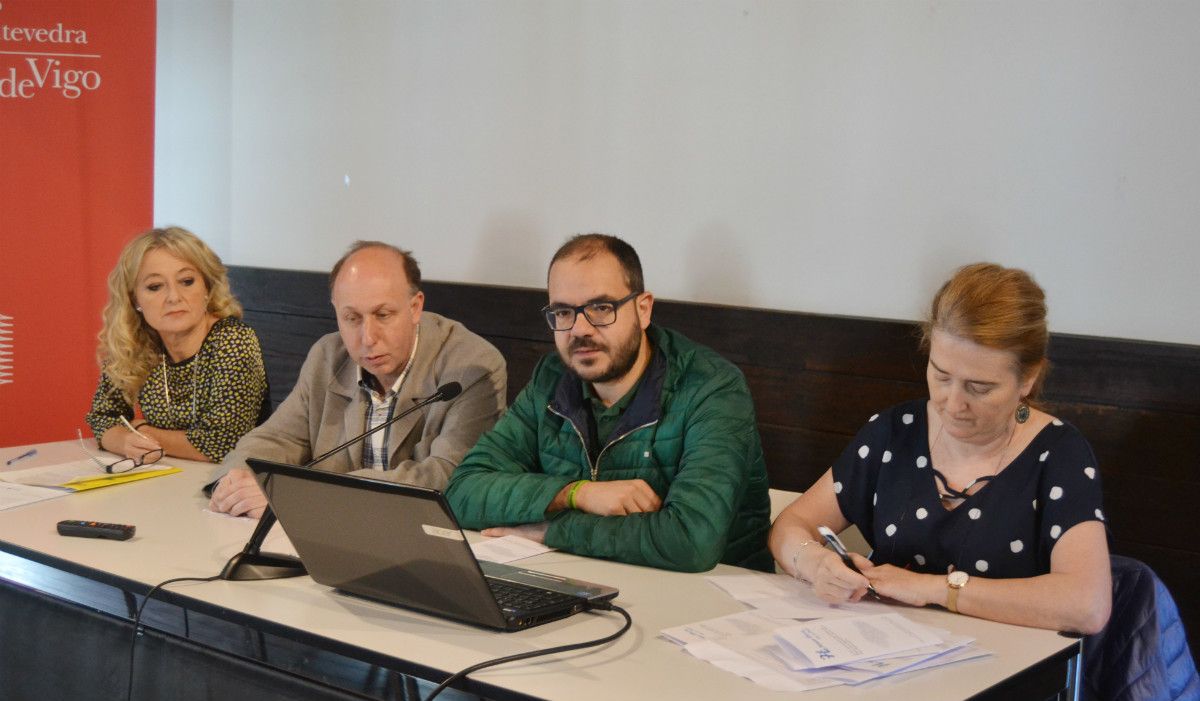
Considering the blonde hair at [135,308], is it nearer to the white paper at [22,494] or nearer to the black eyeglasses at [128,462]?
the black eyeglasses at [128,462]

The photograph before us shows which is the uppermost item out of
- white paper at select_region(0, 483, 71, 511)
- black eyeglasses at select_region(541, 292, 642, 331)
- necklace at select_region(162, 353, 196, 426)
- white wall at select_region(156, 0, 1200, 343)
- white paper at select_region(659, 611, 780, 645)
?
white wall at select_region(156, 0, 1200, 343)

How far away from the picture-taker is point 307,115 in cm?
454

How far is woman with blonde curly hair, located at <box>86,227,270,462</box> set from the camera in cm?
328

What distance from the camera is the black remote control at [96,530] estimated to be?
2330 mm

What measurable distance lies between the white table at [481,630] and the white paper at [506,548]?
0.04 metres

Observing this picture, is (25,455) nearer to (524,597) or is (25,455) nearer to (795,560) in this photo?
(524,597)

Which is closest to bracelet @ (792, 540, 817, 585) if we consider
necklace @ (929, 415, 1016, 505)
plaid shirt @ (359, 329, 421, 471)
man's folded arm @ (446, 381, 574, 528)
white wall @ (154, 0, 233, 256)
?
necklace @ (929, 415, 1016, 505)

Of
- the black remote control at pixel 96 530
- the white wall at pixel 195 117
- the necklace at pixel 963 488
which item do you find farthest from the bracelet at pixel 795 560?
the white wall at pixel 195 117

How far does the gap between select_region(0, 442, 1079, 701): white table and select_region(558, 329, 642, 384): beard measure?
1.23 feet

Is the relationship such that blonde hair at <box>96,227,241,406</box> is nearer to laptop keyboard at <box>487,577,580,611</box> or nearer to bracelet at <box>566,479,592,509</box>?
bracelet at <box>566,479,592,509</box>

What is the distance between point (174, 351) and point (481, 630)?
1.89 metres

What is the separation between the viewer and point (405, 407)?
291 cm

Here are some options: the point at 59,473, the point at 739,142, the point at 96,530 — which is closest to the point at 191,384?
the point at 59,473

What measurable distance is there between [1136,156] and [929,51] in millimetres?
567
